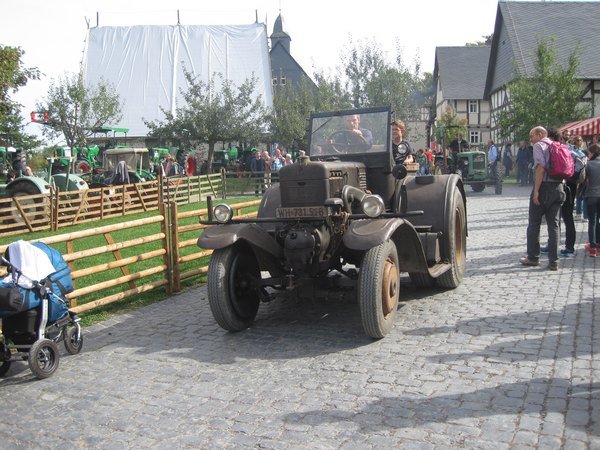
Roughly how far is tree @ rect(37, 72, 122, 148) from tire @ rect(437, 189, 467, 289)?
31.8m

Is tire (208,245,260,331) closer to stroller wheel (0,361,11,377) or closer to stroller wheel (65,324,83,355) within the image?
stroller wheel (65,324,83,355)

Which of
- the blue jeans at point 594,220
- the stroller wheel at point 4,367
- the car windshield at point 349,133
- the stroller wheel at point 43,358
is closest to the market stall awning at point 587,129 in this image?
the blue jeans at point 594,220

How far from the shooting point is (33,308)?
5.12 m

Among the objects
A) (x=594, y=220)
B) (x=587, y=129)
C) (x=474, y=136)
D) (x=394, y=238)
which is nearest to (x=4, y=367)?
(x=394, y=238)

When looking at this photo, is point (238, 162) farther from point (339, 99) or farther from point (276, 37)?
point (276, 37)

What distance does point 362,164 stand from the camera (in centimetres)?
695

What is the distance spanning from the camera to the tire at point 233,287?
5.91 m

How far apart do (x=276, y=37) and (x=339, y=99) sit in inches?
1525

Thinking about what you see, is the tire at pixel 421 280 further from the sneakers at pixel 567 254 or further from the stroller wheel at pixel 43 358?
the stroller wheel at pixel 43 358

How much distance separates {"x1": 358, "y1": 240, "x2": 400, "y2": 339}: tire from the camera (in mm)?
5402

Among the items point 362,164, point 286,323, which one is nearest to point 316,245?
point 286,323

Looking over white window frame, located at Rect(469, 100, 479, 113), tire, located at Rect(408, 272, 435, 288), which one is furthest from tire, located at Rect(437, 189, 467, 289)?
white window frame, located at Rect(469, 100, 479, 113)

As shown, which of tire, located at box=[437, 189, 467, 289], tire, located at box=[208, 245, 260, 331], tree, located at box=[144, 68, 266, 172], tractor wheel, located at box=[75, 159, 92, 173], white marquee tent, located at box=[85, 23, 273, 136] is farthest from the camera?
white marquee tent, located at box=[85, 23, 273, 136]

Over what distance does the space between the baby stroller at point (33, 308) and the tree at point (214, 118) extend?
29.7m
